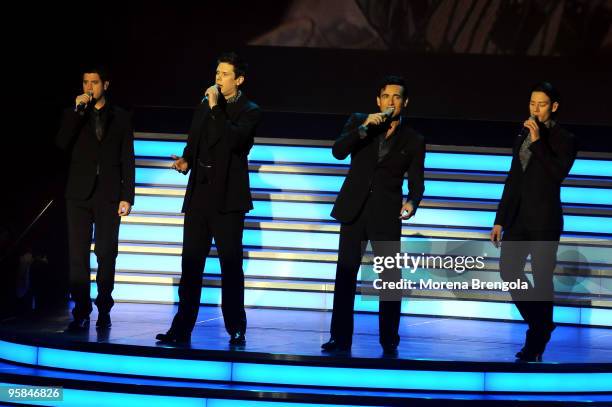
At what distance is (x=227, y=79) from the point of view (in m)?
5.92

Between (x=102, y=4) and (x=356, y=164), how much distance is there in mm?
4883

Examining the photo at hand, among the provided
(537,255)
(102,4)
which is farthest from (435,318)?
(102,4)

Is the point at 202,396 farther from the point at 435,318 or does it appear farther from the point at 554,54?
the point at 554,54

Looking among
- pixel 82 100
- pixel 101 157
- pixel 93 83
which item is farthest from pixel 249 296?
pixel 82 100

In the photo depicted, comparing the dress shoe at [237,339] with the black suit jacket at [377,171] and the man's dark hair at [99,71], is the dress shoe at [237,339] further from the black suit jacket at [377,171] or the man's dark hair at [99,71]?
the man's dark hair at [99,71]

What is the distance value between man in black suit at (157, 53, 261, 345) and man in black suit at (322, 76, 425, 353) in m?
0.53

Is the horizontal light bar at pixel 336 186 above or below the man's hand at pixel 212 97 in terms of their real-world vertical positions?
below

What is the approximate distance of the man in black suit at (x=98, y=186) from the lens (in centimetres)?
661

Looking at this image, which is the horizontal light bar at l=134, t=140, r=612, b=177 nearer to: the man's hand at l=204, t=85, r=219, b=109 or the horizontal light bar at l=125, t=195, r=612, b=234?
the horizontal light bar at l=125, t=195, r=612, b=234

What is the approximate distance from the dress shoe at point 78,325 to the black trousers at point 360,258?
5.20ft

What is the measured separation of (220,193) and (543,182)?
1766mm

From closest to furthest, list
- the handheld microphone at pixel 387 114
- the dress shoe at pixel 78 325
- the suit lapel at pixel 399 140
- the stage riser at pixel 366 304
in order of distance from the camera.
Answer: the handheld microphone at pixel 387 114 < the suit lapel at pixel 399 140 < the dress shoe at pixel 78 325 < the stage riser at pixel 366 304

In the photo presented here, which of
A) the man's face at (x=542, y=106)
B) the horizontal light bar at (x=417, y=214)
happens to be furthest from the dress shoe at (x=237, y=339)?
the horizontal light bar at (x=417, y=214)

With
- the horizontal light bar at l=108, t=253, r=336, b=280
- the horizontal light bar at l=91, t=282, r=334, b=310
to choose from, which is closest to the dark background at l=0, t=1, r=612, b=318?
the horizontal light bar at l=108, t=253, r=336, b=280
